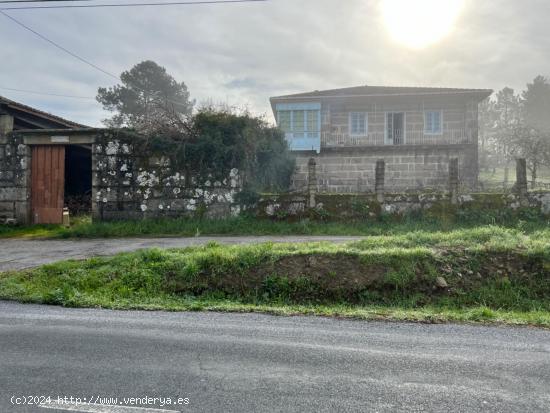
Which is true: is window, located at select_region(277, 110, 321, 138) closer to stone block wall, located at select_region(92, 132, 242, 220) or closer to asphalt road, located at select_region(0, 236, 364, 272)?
stone block wall, located at select_region(92, 132, 242, 220)

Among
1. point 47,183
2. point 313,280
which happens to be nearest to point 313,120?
point 47,183

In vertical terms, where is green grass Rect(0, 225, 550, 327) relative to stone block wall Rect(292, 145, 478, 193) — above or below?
below

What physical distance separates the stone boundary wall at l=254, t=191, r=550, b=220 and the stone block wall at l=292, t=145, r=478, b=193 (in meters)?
9.23

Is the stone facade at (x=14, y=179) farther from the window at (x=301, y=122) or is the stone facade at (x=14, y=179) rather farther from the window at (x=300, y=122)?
the window at (x=300, y=122)

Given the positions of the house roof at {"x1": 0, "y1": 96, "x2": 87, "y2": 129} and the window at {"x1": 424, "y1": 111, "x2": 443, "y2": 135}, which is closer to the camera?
the house roof at {"x1": 0, "y1": 96, "x2": 87, "y2": 129}

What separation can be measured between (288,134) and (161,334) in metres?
22.7

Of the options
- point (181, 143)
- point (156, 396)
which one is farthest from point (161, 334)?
point (181, 143)

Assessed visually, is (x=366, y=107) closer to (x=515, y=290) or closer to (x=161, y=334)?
(x=515, y=290)

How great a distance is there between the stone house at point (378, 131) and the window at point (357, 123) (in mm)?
50

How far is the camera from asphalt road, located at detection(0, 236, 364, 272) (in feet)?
30.4

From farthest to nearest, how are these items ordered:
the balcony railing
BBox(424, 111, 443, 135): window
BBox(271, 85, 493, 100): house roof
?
BBox(424, 111, 443, 135): window < the balcony railing < BBox(271, 85, 493, 100): house roof

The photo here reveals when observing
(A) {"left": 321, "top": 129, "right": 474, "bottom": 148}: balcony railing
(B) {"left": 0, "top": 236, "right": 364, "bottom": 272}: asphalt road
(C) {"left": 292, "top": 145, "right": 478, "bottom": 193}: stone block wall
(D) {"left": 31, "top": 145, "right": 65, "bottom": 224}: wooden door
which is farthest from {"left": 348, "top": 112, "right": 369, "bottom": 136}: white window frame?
(D) {"left": 31, "top": 145, "right": 65, "bottom": 224}: wooden door

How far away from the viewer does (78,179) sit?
19.8 meters

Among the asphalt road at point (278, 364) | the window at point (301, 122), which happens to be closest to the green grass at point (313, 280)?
the asphalt road at point (278, 364)
